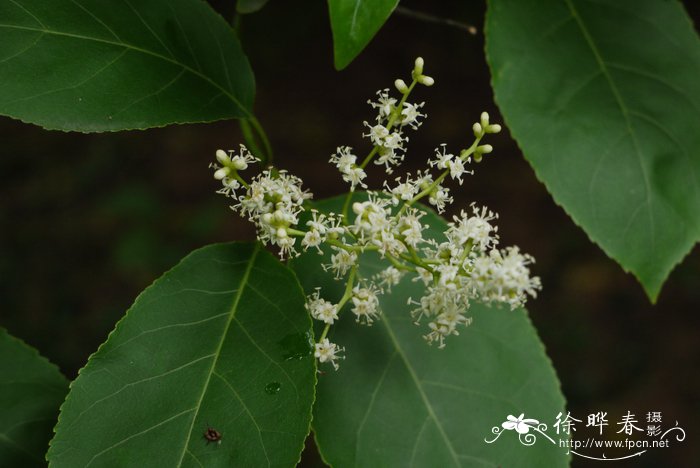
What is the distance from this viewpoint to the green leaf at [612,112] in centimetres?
148

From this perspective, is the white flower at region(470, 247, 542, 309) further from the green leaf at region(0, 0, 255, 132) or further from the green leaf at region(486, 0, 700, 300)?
the green leaf at region(0, 0, 255, 132)

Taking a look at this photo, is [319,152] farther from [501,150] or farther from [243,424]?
[243,424]

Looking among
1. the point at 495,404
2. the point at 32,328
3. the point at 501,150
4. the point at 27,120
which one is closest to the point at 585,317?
the point at 501,150

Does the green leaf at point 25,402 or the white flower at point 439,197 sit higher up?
the white flower at point 439,197

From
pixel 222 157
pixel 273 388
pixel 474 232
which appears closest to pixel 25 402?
pixel 273 388

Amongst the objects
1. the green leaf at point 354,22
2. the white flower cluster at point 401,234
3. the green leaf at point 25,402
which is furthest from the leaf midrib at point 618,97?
the green leaf at point 25,402

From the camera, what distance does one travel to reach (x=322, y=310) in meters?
1.39

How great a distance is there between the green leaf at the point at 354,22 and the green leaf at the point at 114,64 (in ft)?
1.20

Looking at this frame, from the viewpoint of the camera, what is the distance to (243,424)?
1.33 metres


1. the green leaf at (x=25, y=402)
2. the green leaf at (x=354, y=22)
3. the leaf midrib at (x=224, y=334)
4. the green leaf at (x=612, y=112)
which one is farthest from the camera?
the green leaf at (x=25, y=402)

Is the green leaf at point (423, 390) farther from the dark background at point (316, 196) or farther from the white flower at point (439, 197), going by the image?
the dark background at point (316, 196)

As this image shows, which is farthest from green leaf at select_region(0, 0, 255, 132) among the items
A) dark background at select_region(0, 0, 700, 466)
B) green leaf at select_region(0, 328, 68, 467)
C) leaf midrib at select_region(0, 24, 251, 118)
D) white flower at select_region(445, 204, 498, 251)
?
dark background at select_region(0, 0, 700, 466)

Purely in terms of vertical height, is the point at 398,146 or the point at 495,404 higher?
the point at 398,146

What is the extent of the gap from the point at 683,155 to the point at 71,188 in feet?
13.0
